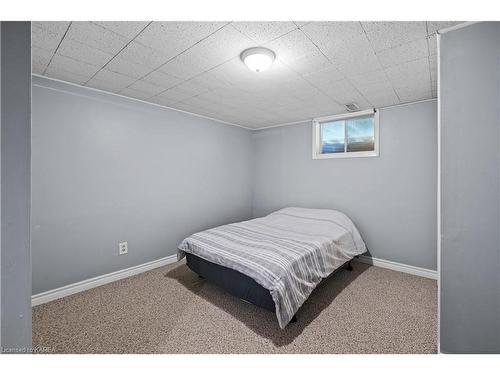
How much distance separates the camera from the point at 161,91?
246 cm

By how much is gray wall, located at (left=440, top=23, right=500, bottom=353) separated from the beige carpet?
1.91 feet

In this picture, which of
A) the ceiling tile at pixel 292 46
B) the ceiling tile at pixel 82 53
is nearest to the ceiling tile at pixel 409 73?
the ceiling tile at pixel 292 46

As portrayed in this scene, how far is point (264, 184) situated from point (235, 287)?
8.13 feet

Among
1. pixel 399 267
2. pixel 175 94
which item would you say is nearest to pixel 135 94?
pixel 175 94

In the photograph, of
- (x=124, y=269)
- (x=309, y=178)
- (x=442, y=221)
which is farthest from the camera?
(x=309, y=178)

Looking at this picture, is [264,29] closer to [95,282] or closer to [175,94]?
[175,94]

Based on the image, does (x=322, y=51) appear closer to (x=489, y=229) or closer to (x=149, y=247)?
(x=489, y=229)

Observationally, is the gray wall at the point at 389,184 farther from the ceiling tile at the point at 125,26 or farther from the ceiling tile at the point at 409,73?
the ceiling tile at the point at 125,26

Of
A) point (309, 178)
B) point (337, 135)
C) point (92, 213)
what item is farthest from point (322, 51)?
point (92, 213)

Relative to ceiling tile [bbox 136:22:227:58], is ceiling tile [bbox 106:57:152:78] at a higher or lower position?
higher

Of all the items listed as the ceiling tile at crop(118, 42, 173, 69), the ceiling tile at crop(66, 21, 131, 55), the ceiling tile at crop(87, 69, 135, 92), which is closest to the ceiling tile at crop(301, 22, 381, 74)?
the ceiling tile at crop(118, 42, 173, 69)

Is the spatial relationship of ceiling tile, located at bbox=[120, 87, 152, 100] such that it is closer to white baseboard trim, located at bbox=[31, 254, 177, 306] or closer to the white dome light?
the white dome light

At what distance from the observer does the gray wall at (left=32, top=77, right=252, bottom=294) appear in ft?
7.00

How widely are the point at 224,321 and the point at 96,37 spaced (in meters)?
2.35
